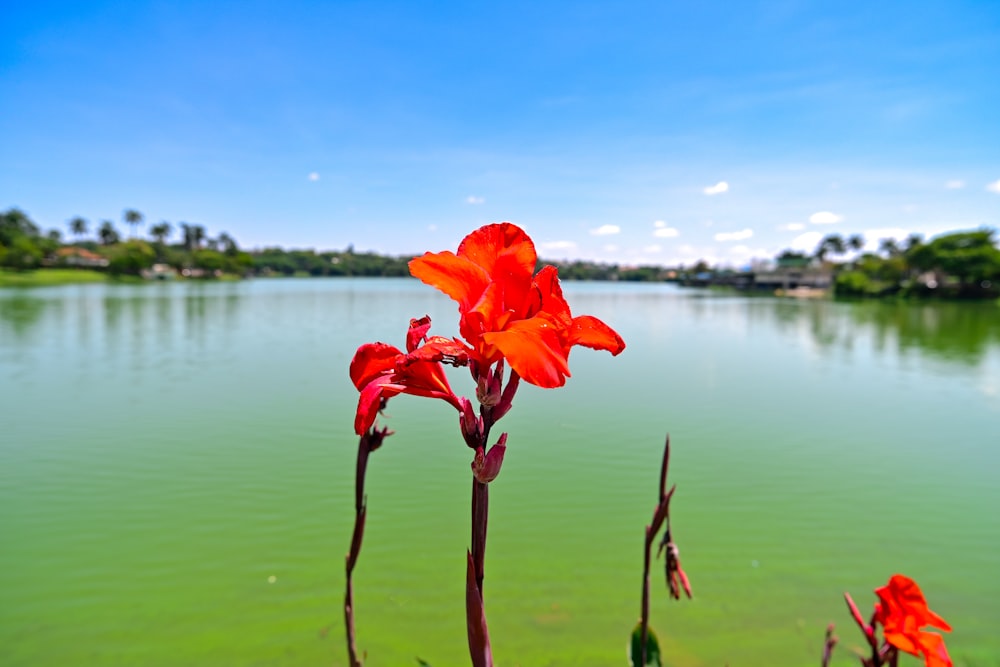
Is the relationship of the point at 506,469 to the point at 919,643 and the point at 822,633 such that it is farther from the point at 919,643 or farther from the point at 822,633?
the point at 919,643

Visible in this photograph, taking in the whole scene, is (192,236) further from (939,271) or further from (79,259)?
(939,271)

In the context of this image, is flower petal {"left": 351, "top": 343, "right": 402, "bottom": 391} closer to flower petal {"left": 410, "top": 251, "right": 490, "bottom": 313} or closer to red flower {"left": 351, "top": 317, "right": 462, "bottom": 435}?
red flower {"left": 351, "top": 317, "right": 462, "bottom": 435}

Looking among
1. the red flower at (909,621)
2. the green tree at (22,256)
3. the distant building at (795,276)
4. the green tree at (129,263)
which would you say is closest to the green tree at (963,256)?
the distant building at (795,276)

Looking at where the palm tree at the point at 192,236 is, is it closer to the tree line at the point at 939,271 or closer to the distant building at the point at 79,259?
the distant building at the point at 79,259

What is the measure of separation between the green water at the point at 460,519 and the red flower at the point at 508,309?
337cm

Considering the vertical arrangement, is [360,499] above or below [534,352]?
below

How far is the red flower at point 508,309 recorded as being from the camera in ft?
1.99

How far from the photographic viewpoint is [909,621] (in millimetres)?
1489

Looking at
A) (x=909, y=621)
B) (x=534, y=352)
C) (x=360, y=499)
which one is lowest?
(x=909, y=621)

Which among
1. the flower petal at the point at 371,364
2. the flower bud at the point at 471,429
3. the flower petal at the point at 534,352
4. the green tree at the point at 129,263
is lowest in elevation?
the flower bud at the point at 471,429

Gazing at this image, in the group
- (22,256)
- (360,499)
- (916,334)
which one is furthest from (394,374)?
(22,256)

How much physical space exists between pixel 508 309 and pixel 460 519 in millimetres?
4965

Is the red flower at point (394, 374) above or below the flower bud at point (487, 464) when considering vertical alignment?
above

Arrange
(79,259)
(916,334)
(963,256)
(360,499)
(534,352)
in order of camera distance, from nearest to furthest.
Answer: (534,352) < (360,499) < (916,334) < (963,256) < (79,259)
